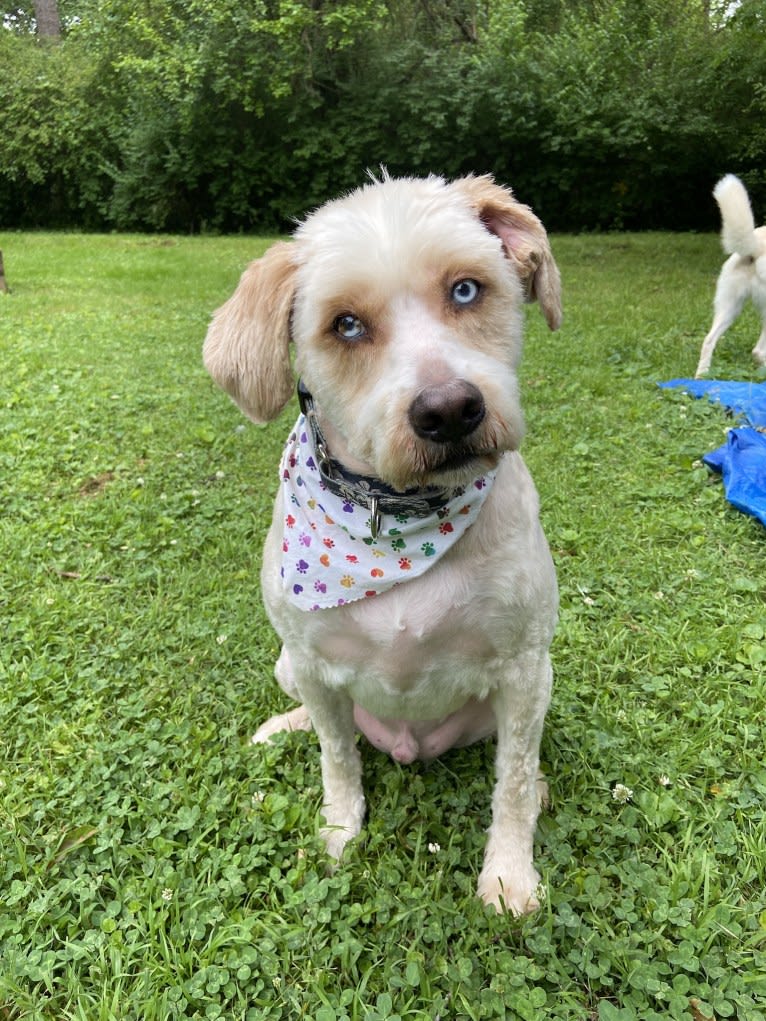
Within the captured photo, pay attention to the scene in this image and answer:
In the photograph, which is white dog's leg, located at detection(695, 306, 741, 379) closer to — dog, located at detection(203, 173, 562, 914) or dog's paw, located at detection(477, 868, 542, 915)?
dog, located at detection(203, 173, 562, 914)

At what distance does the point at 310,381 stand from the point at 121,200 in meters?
20.7

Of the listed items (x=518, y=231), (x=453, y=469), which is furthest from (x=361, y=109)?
(x=453, y=469)

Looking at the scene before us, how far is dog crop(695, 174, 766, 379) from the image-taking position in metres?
6.12

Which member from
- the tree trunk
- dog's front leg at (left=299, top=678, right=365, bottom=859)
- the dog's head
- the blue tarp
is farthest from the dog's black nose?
the tree trunk

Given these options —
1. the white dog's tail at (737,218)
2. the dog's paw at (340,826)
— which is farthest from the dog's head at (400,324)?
the white dog's tail at (737,218)

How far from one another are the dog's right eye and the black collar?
0.67ft

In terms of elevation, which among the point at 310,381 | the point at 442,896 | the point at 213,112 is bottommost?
the point at 442,896

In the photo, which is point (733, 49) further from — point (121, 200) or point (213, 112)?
point (121, 200)

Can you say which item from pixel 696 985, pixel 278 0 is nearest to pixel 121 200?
pixel 278 0

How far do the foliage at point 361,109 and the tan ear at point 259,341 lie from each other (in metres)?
16.1

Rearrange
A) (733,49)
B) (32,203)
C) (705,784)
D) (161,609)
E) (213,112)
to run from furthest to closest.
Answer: (32,203)
(213,112)
(733,49)
(161,609)
(705,784)

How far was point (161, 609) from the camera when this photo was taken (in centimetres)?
317

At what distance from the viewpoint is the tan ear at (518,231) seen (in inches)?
71.3

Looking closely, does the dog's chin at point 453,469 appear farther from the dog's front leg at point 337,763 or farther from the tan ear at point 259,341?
the dog's front leg at point 337,763
